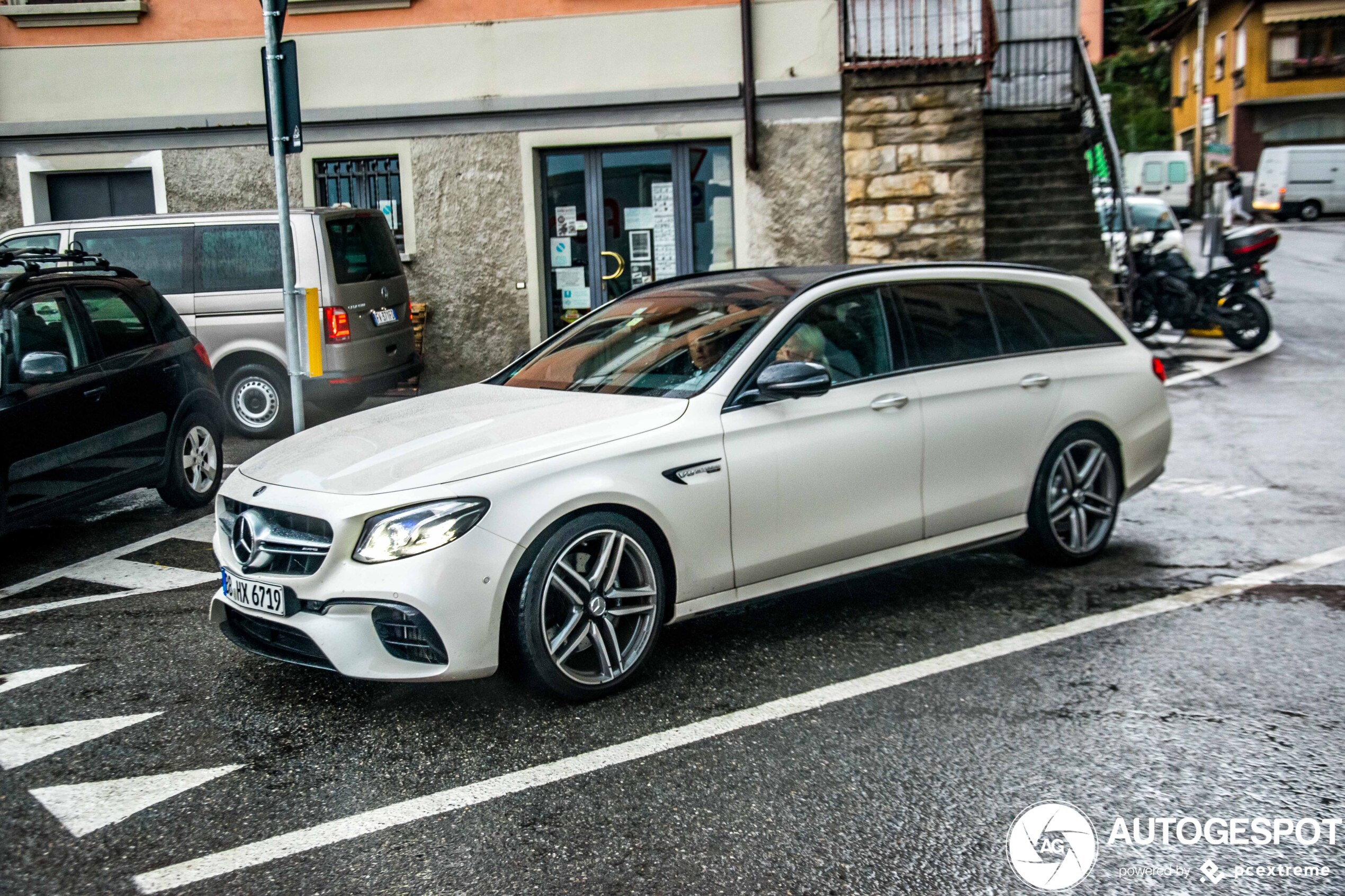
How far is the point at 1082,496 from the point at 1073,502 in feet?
0.19

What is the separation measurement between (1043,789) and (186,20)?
14388 millimetres

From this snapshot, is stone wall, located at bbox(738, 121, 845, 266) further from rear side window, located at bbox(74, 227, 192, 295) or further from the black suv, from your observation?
the black suv

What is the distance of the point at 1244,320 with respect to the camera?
1554cm

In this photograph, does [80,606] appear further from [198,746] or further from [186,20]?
[186,20]

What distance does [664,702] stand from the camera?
4566 millimetres

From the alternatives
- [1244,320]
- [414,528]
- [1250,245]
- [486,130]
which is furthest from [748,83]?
[414,528]

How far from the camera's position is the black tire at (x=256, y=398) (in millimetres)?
11742

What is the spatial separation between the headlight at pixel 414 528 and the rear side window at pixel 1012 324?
2.98 m

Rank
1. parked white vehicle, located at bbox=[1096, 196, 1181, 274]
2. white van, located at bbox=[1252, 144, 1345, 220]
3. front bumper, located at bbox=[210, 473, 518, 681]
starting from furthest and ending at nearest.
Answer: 1. white van, located at bbox=[1252, 144, 1345, 220]
2. parked white vehicle, located at bbox=[1096, 196, 1181, 274]
3. front bumper, located at bbox=[210, 473, 518, 681]

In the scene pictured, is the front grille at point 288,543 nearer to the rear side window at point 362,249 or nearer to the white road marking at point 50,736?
the white road marking at point 50,736

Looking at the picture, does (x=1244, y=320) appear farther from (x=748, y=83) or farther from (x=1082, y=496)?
(x=1082, y=496)
